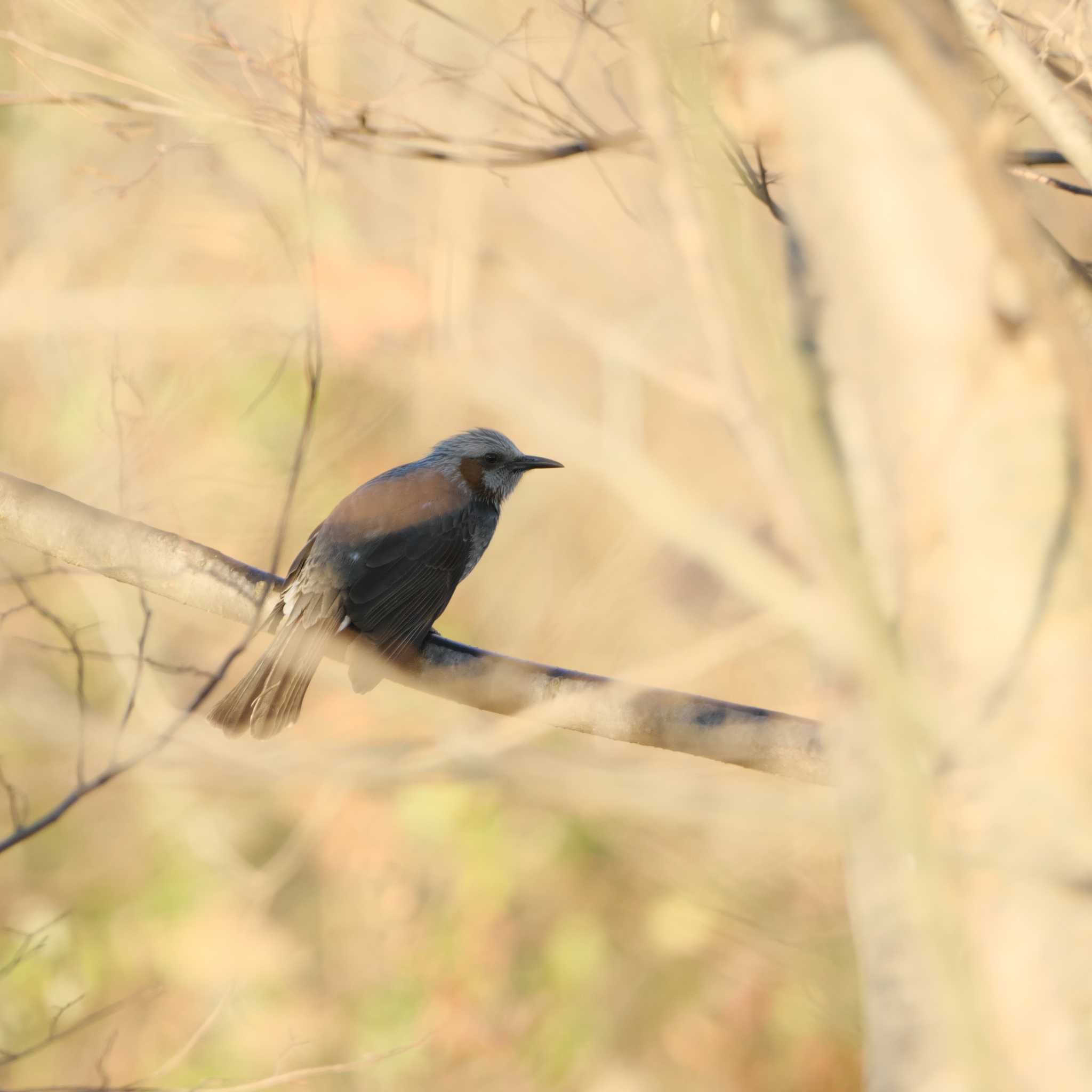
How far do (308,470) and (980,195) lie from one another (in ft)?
20.3

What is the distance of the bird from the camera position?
4066 mm

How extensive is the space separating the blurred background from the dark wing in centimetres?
33

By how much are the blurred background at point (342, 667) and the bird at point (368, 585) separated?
219 millimetres

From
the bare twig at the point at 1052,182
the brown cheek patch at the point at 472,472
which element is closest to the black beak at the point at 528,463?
the brown cheek patch at the point at 472,472

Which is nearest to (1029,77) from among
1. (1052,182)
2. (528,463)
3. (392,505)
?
(1052,182)

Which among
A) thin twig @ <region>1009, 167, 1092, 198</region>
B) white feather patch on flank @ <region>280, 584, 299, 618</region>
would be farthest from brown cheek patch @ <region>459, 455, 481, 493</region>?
thin twig @ <region>1009, 167, 1092, 198</region>

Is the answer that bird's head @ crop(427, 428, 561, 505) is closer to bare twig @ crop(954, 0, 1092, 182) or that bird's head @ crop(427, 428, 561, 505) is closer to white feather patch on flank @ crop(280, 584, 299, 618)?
white feather patch on flank @ crop(280, 584, 299, 618)

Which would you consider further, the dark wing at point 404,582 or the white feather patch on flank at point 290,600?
the white feather patch on flank at point 290,600

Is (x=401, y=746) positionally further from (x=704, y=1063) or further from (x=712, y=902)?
(x=704, y=1063)

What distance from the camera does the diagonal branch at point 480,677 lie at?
3.01 m

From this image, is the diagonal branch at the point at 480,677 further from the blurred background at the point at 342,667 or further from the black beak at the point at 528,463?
the black beak at the point at 528,463

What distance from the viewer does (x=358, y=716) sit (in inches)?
347

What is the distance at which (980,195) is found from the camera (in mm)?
1528

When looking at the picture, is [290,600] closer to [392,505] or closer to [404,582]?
[404,582]
